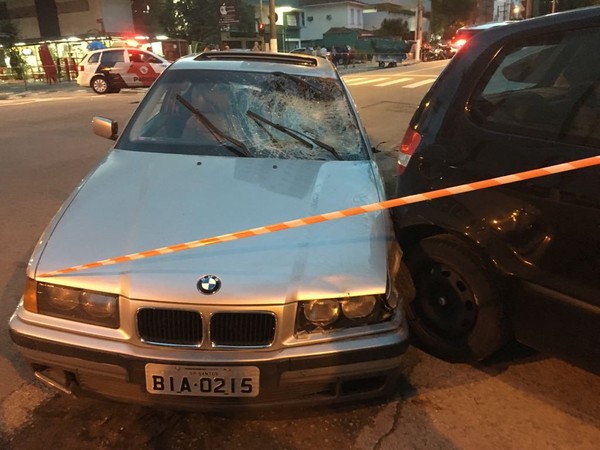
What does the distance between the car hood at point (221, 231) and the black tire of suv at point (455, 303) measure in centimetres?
43

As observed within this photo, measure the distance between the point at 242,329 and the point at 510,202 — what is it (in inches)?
55.0

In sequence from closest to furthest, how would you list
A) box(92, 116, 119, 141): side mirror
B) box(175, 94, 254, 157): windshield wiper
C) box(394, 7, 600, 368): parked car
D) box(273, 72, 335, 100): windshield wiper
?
box(394, 7, 600, 368): parked car
box(175, 94, 254, 157): windshield wiper
box(273, 72, 335, 100): windshield wiper
box(92, 116, 119, 141): side mirror

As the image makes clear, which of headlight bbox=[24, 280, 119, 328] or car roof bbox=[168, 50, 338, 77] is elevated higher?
car roof bbox=[168, 50, 338, 77]

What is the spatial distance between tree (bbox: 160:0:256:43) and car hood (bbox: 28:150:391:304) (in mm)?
38005

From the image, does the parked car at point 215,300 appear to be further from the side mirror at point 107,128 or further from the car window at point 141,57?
the car window at point 141,57

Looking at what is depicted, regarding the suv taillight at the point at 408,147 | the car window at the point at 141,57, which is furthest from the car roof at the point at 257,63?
the car window at the point at 141,57

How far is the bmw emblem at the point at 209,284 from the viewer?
2230 millimetres

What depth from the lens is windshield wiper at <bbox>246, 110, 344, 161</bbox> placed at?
11.6ft

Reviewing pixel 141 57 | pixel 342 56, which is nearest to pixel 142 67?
pixel 141 57

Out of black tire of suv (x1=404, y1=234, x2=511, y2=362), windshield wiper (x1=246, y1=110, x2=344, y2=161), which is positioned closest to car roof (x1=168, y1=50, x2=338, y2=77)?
windshield wiper (x1=246, y1=110, x2=344, y2=161)

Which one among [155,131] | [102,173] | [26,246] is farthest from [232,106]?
[26,246]

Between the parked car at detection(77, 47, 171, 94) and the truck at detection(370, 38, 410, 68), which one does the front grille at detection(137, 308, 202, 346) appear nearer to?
the parked car at detection(77, 47, 171, 94)

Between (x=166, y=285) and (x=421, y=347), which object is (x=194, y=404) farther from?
(x=421, y=347)

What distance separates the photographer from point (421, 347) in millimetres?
3297
